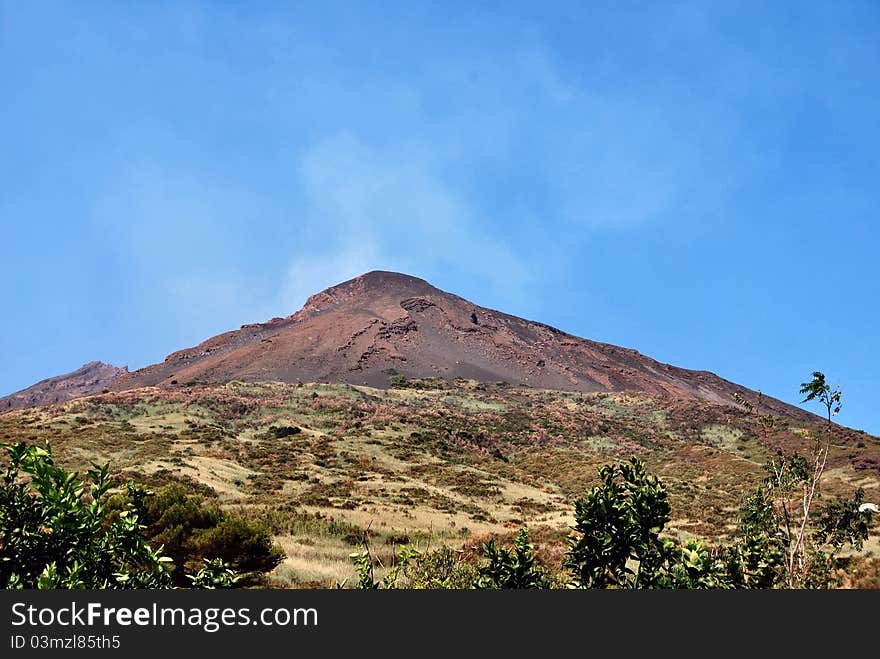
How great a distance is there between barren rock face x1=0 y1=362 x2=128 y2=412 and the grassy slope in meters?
106

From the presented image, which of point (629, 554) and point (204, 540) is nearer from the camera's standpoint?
point (629, 554)

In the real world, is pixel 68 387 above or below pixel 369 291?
below

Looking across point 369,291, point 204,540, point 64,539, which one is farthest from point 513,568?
point 369,291

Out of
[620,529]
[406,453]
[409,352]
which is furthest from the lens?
[409,352]

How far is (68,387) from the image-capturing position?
168000 mm

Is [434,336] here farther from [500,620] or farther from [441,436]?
[500,620]

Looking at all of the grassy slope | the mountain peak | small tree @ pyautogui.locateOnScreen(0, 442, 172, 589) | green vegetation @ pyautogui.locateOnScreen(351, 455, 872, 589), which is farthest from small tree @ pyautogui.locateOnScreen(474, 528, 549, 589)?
the mountain peak

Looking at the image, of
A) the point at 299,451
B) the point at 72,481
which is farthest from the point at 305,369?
the point at 72,481

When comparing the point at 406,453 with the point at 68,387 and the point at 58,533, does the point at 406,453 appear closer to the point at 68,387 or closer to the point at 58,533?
the point at 58,533

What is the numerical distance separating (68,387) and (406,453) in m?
159

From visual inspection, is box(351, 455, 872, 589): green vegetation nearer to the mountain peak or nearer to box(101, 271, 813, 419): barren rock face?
box(101, 271, 813, 419): barren rock face

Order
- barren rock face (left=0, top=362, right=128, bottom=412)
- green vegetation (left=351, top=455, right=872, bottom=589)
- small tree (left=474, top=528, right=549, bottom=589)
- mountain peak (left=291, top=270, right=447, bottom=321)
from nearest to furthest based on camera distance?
Answer: green vegetation (left=351, top=455, right=872, bottom=589) < small tree (left=474, top=528, right=549, bottom=589) < mountain peak (left=291, top=270, right=447, bottom=321) < barren rock face (left=0, top=362, right=128, bottom=412)

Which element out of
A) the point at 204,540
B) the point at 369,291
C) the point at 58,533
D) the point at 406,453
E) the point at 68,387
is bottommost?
the point at 204,540

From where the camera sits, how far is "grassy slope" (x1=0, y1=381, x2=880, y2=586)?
83.4ft
